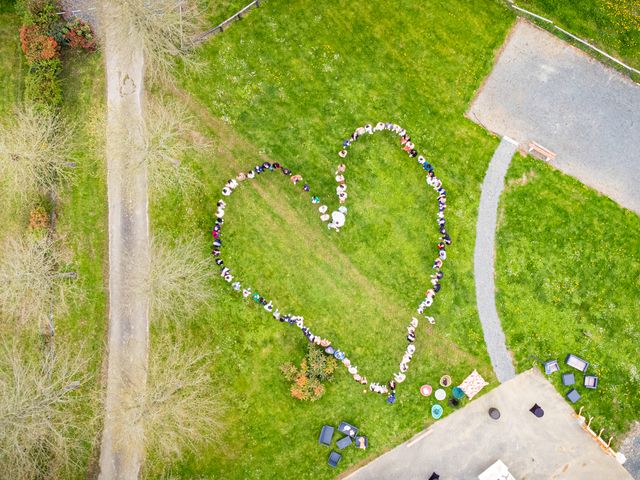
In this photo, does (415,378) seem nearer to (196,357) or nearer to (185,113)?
(196,357)

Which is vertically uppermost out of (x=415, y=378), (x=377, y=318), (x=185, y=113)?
(x=185, y=113)

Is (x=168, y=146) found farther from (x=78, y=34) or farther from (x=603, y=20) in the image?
(x=603, y=20)

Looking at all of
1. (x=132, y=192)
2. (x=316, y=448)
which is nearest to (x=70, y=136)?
(x=132, y=192)

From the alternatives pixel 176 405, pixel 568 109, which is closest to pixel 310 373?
pixel 176 405

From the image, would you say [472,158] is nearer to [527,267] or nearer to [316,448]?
[527,267]

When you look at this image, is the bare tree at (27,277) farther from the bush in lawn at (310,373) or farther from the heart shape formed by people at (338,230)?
the bush in lawn at (310,373)

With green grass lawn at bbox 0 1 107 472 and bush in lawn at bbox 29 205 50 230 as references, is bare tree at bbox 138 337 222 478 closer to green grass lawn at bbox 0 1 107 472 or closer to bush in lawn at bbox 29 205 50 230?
green grass lawn at bbox 0 1 107 472

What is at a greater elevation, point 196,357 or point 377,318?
point 377,318
